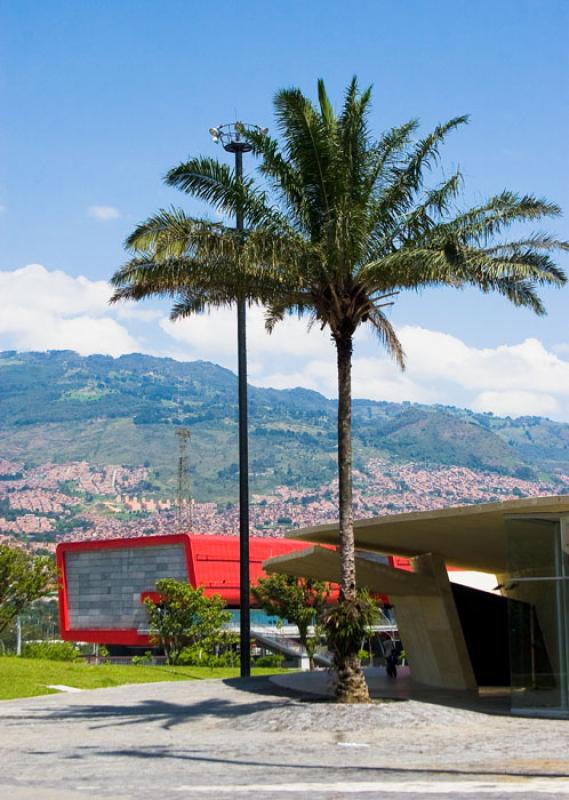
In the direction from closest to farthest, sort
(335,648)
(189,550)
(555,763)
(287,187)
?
(555,763)
(335,648)
(287,187)
(189,550)

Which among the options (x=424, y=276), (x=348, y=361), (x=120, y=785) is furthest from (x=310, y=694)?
(x=120, y=785)

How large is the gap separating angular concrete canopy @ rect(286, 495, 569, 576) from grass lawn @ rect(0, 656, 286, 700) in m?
7.24

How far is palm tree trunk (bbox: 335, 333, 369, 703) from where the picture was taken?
73.8 ft

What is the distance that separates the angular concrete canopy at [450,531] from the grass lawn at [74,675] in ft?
23.8

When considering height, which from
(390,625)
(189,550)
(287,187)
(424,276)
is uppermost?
(287,187)

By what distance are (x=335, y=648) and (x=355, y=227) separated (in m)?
9.12

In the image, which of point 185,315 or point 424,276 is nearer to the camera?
point 424,276

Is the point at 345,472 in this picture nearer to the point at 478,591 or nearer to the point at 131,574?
the point at 478,591

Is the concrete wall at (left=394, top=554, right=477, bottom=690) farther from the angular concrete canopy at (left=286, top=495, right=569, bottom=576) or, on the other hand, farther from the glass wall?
the glass wall

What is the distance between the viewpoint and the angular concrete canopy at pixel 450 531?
23094 millimetres

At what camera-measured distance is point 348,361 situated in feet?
78.5

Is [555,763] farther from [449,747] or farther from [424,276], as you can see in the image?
[424,276]

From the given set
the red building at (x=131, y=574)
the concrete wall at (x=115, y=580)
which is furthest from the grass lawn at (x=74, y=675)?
the concrete wall at (x=115, y=580)

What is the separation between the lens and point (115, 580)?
292 feet
